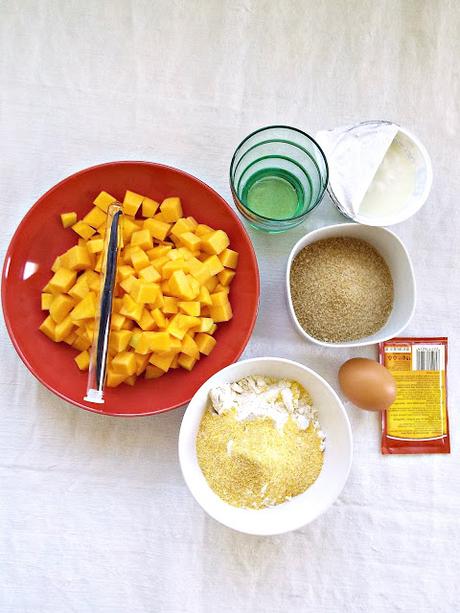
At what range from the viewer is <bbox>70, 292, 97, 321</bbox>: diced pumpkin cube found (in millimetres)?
1118

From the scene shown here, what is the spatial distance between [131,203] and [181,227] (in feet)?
0.37

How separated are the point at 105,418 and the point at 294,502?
0.44m

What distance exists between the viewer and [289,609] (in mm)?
1251

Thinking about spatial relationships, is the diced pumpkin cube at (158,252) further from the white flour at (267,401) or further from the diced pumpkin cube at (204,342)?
the white flour at (267,401)

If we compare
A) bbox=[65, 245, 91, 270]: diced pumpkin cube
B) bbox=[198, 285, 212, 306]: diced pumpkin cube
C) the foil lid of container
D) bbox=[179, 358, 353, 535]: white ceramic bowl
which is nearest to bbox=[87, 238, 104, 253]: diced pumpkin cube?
bbox=[65, 245, 91, 270]: diced pumpkin cube

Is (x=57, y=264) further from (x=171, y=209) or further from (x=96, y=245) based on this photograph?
(x=171, y=209)

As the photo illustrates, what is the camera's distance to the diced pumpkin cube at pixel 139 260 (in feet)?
3.69

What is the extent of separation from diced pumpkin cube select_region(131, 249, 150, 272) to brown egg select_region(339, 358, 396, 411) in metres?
0.47

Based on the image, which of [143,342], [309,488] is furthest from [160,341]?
[309,488]

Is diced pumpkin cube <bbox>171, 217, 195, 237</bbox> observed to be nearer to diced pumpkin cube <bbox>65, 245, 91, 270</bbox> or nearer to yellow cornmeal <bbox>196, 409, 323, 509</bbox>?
diced pumpkin cube <bbox>65, 245, 91, 270</bbox>

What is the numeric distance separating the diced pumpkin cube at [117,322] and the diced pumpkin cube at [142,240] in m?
0.15

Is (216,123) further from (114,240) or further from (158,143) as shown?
(114,240)

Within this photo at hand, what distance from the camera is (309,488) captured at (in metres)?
1.14

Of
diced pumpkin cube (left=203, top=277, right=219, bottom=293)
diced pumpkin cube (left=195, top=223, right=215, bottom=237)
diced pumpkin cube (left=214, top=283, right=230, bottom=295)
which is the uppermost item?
diced pumpkin cube (left=195, top=223, right=215, bottom=237)
